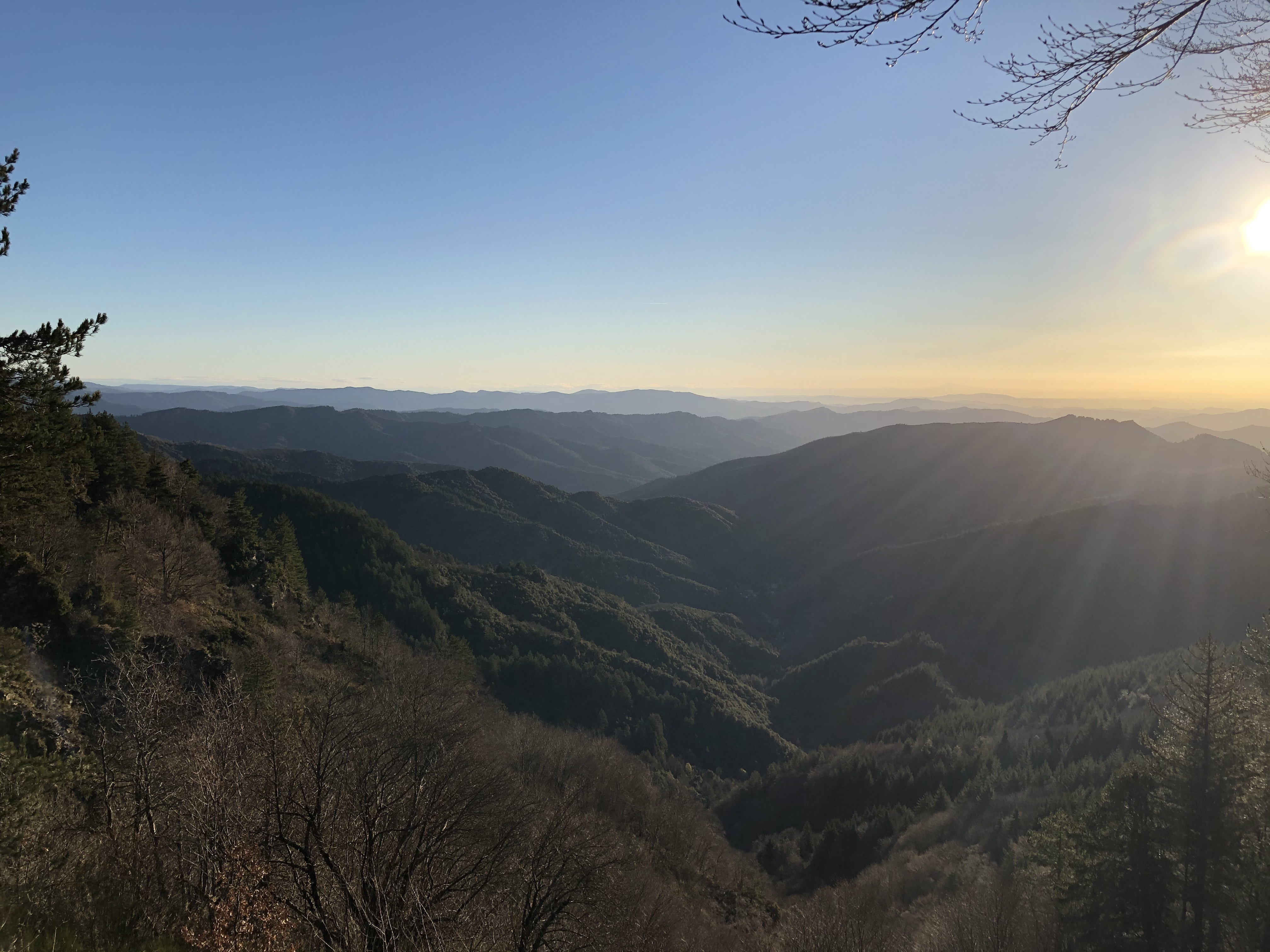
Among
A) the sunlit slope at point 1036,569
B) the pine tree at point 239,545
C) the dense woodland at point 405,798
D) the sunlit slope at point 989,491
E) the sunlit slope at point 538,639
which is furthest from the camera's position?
the sunlit slope at point 989,491

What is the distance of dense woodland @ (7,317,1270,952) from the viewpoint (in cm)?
1014

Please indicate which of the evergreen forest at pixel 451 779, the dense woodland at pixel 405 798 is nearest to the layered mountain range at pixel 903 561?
the evergreen forest at pixel 451 779

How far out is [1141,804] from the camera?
2088 centimetres

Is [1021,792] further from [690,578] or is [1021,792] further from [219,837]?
[690,578]

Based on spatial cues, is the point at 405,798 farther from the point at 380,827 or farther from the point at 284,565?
the point at 284,565

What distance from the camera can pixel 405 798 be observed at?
42.8 ft

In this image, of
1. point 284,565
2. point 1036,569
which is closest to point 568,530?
point 1036,569

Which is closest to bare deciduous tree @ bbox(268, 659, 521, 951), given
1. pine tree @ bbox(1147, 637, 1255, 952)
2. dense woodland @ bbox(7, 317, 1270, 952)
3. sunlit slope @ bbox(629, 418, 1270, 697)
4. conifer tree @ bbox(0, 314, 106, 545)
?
dense woodland @ bbox(7, 317, 1270, 952)

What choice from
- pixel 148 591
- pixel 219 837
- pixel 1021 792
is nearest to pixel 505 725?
pixel 148 591

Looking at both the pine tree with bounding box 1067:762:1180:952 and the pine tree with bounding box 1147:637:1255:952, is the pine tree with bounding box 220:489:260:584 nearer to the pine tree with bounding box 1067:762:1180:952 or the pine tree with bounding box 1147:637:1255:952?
the pine tree with bounding box 1067:762:1180:952

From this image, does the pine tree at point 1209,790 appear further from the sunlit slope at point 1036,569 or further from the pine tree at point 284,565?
the sunlit slope at point 1036,569

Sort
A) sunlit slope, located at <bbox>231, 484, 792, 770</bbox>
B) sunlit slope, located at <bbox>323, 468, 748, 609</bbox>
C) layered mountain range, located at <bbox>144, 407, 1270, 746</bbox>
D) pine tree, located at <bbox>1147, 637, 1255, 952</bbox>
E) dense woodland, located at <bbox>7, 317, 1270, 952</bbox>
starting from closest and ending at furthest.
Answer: dense woodland, located at <bbox>7, 317, 1270, 952</bbox> < pine tree, located at <bbox>1147, 637, 1255, 952</bbox> < sunlit slope, located at <bbox>231, 484, 792, 770</bbox> < layered mountain range, located at <bbox>144, 407, 1270, 746</bbox> < sunlit slope, located at <bbox>323, 468, 748, 609</bbox>

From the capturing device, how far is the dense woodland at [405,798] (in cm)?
1014

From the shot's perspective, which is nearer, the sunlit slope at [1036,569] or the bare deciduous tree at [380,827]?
the bare deciduous tree at [380,827]
